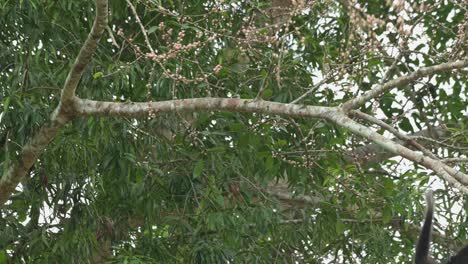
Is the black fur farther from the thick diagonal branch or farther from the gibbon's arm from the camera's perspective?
the thick diagonal branch

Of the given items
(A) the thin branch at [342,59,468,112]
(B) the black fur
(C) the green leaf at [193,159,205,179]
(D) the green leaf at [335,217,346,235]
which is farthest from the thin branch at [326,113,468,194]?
(D) the green leaf at [335,217,346,235]

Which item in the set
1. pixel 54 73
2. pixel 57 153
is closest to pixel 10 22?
pixel 54 73

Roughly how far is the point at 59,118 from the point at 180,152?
1.15 metres

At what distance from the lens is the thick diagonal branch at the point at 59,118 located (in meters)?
4.87

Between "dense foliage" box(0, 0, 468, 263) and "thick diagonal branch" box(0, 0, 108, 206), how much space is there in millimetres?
85

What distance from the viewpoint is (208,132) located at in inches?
241

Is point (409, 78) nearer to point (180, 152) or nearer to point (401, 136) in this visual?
point (401, 136)

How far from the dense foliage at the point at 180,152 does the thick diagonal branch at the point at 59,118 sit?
0.28ft

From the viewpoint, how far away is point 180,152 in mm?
6371

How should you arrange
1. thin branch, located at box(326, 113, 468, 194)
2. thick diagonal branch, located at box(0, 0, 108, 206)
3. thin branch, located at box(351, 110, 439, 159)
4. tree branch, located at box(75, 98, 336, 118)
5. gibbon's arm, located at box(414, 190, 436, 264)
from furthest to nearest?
1. gibbon's arm, located at box(414, 190, 436, 264)
2. thick diagonal branch, located at box(0, 0, 108, 206)
3. tree branch, located at box(75, 98, 336, 118)
4. thin branch, located at box(351, 110, 439, 159)
5. thin branch, located at box(326, 113, 468, 194)

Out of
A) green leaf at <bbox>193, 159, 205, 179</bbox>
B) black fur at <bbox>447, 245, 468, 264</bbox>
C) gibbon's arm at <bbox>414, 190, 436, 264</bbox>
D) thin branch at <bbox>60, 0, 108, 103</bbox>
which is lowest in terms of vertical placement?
gibbon's arm at <bbox>414, 190, 436, 264</bbox>

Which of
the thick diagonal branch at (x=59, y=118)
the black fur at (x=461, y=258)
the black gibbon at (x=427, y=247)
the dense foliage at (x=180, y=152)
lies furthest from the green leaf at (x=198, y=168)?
the black fur at (x=461, y=258)

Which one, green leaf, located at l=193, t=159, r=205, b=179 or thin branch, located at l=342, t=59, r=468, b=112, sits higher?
green leaf, located at l=193, t=159, r=205, b=179

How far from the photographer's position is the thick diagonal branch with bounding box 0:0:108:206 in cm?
487
